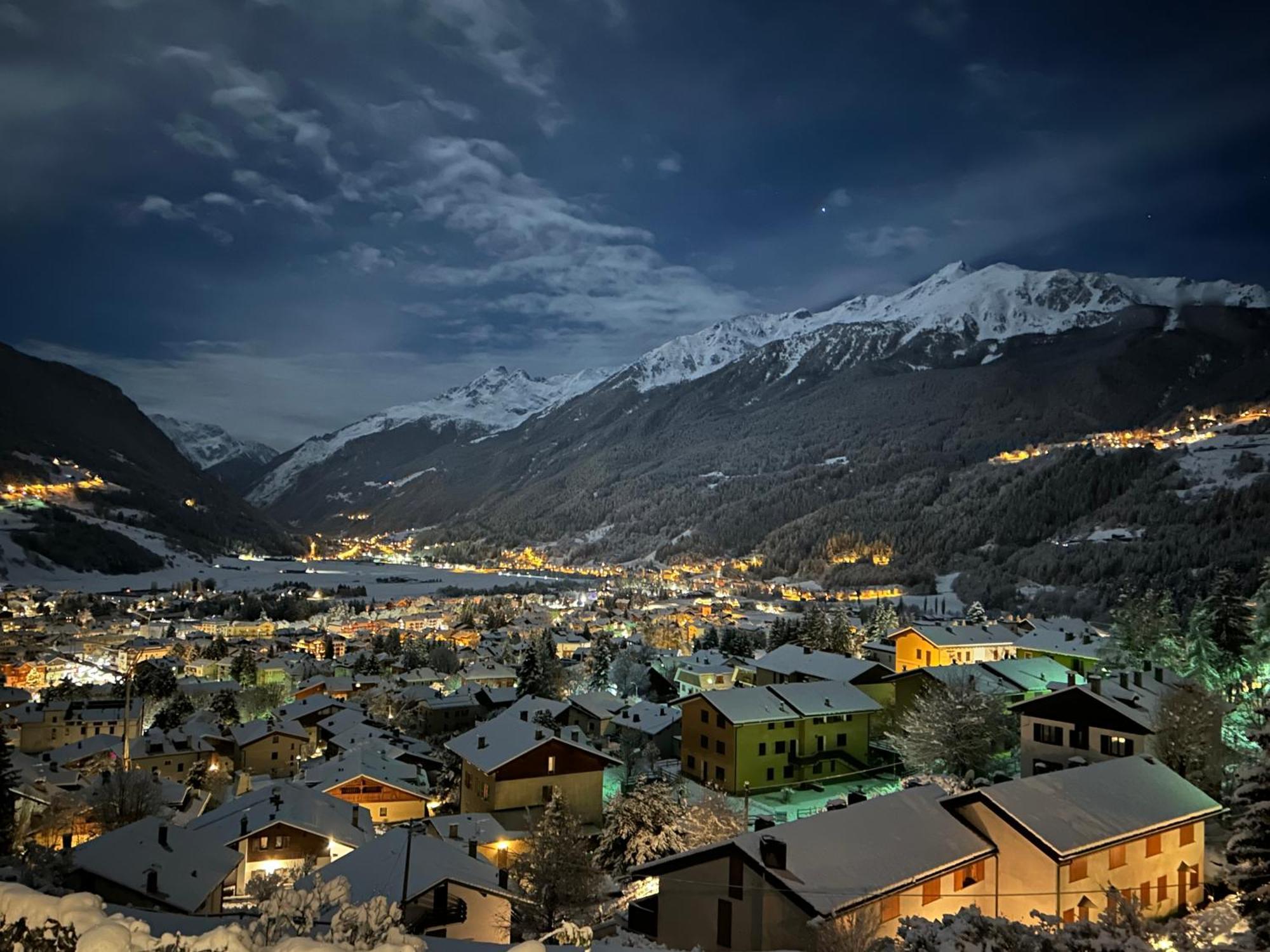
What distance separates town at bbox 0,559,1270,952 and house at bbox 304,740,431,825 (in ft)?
0.45

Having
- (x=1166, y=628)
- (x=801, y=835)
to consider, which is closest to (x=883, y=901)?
(x=801, y=835)

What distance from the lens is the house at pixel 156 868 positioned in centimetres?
1895

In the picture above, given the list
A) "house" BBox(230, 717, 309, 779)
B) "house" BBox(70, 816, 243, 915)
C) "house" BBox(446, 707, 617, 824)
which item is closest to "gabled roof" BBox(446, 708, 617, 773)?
"house" BBox(446, 707, 617, 824)

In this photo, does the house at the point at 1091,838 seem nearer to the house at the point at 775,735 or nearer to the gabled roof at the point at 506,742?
the house at the point at 775,735

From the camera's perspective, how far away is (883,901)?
46.3 feet

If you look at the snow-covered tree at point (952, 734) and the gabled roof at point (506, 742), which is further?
the gabled roof at point (506, 742)

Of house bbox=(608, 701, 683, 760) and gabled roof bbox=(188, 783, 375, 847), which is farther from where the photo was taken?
house bbox=(608, 701, 683, 760)

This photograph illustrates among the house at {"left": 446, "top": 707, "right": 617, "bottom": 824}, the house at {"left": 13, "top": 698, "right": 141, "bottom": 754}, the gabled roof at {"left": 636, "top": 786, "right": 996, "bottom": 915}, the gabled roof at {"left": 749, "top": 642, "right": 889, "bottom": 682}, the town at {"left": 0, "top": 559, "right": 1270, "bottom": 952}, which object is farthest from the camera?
the house at {"left": 13, "top": 698, "right": 141, "bottom": 754}

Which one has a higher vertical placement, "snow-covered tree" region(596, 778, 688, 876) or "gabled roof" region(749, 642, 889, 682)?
"gabled roof" region(749, 642, 889, 682)

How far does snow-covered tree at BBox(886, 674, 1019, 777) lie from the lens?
29328 mm

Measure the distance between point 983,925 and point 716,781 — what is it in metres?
26.0

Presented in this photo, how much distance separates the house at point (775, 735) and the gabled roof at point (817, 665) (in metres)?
3.36

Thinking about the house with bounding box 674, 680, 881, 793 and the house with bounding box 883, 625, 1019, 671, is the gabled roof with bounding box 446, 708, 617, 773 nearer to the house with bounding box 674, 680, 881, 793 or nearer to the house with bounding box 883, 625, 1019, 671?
the house with bounding box 674, 680, 881, 793

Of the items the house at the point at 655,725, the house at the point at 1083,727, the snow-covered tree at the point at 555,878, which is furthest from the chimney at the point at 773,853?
the house at the point at 655,725
